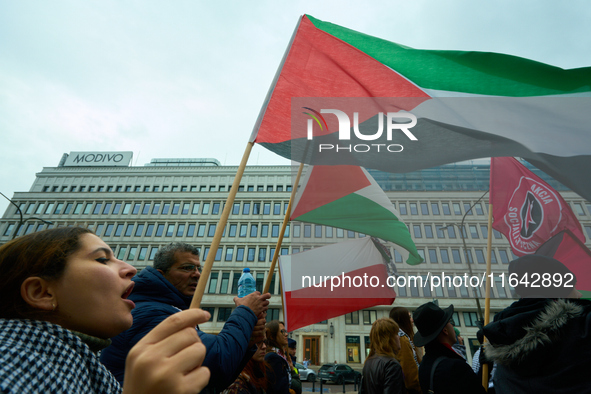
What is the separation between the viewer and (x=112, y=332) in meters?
0.98

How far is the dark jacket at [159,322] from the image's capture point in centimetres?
158

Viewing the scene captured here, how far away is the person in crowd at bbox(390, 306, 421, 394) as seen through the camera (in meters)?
3.74

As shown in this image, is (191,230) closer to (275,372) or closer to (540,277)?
(275,372)

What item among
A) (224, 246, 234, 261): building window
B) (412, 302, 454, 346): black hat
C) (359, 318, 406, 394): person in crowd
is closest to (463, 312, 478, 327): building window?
(224, 246, 234, 261): building window

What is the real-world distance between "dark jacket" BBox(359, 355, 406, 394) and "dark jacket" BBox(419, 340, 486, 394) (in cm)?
51

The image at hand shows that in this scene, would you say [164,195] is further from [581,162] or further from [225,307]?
[581,162]

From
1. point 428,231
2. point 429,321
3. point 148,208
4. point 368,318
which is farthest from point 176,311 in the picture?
point 148,208

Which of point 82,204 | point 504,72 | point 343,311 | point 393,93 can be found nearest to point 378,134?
point 393,93

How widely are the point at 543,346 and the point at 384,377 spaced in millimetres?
1830

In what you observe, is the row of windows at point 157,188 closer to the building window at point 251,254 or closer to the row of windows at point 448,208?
the building window at point 251,254

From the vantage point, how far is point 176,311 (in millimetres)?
1944

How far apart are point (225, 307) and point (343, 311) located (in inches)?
1362

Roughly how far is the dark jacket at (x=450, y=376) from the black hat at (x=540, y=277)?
752mm

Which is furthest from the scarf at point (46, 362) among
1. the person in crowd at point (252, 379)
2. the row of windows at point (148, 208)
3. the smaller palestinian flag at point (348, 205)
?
the row of windows at point (148, 208)
